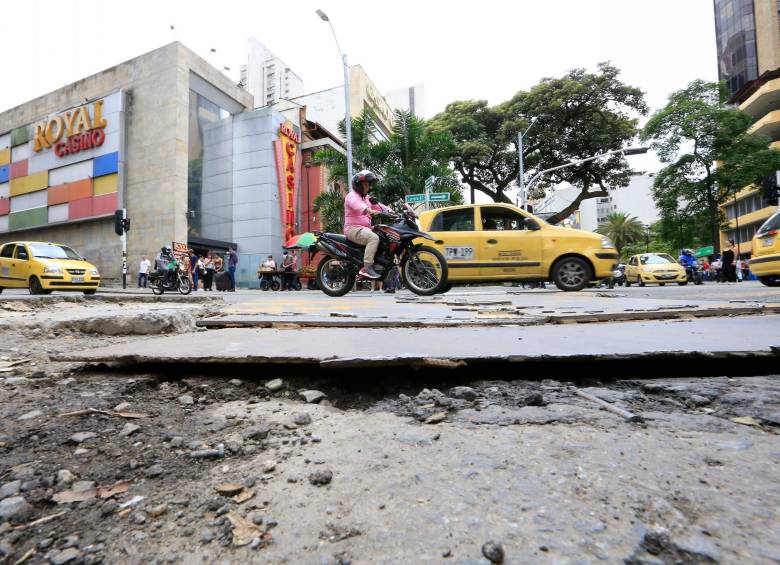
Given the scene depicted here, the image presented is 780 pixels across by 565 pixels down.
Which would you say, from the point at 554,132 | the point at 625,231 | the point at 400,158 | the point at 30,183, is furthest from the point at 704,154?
the point at 625,231

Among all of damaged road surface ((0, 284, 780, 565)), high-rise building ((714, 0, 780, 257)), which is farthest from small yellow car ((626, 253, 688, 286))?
high-rise building ((714, 0, 780, 257))

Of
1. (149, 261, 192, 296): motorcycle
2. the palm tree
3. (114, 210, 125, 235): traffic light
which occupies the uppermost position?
the palm tree

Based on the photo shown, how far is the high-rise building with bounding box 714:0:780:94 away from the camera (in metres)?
33.3

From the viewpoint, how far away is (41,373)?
1703mm

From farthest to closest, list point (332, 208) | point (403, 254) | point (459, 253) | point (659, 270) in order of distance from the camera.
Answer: point (332, 208) → point (659, 270) → point (459, 253) → point (403, 254)

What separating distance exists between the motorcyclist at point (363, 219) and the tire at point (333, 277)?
0.57 meters

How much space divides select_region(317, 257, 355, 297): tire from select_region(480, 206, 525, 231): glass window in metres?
2.65

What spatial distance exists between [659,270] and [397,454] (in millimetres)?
16945

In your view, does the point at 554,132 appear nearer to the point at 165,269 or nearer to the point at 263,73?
the point at 165,269

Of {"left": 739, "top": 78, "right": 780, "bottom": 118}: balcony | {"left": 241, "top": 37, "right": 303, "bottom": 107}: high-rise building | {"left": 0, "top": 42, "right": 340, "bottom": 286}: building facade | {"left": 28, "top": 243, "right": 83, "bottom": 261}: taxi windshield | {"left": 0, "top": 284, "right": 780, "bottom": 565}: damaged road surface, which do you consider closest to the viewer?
{"left": 0, "top": 284, "right": 780, "bottom": 565}: damaged road surface

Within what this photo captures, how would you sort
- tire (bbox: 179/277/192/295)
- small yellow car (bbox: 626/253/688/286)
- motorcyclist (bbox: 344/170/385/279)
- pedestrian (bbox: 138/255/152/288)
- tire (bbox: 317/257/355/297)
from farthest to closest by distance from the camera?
pedestrian (bbox: 138/255/152/288) → small yellow car (bbox: 626/253/688/286) → tire (bbox: 179/277/192/295) → tire (bbox: 317/257/355/297) → motorcyclist (bbox: 344/170/385/279)

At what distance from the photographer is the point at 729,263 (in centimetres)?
1684

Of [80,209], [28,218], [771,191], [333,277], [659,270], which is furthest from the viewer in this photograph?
[28,218]

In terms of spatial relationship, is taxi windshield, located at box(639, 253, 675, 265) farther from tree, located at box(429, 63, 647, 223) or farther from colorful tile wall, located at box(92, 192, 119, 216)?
colorful tile wall, located at box(92, 192, 119, 216)
